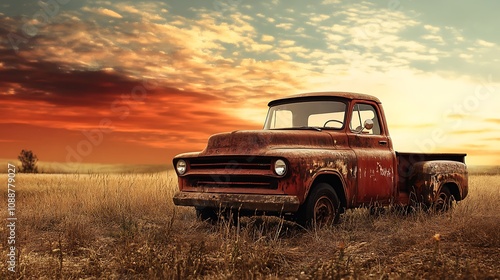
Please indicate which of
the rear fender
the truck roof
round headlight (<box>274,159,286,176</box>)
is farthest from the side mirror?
the rear fender

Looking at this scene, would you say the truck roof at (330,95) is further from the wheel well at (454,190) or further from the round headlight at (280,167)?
the wheel well at (454,190)

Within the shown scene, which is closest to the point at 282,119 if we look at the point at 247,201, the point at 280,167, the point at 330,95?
the point at 330,95

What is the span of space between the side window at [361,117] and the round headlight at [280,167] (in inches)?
73.1

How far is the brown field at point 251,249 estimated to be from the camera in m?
5.22

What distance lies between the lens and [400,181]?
31.1 ft

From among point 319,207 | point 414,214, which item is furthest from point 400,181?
point 319,207

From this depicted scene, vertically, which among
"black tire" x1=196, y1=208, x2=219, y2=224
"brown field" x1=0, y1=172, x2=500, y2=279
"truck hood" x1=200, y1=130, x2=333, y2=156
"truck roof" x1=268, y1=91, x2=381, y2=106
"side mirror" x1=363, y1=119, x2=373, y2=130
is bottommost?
"brown field" x1=0, y1=172, x2=500, y2=279

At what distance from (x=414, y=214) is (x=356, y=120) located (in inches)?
85.9

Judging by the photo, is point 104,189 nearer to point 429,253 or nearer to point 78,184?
point 78,184

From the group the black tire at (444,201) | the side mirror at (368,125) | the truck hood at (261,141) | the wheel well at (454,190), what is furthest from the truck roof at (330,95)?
the wheel well at (454,190)

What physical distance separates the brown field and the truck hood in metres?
1.06

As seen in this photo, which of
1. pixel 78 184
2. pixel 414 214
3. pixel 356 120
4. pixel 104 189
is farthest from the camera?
pixel 78 184

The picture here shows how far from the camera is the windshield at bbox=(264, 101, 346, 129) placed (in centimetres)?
833

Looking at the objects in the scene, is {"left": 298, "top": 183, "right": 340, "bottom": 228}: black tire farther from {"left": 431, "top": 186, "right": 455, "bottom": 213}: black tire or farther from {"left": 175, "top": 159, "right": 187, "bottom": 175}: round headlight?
{"left": 431, "top": 186, "right": 455, "bottom": 213}: black tire
